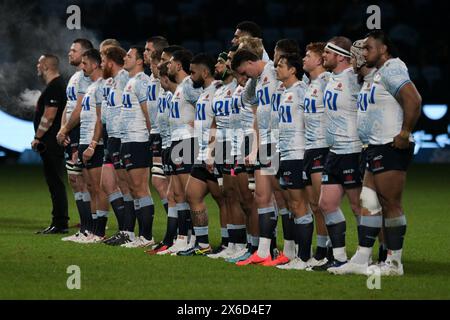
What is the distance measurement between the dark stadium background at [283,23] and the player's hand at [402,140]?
17.0 m

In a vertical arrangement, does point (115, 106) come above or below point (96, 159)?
above

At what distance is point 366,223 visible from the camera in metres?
10.2

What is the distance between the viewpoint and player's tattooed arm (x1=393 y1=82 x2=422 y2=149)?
9875mm

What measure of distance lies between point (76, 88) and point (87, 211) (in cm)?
150

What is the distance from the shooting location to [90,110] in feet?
44.8

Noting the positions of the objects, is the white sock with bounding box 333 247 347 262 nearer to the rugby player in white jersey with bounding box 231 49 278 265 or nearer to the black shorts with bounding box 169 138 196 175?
the rugby player in white jersey with bounding box 231 49 278 265

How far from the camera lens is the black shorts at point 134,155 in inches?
508

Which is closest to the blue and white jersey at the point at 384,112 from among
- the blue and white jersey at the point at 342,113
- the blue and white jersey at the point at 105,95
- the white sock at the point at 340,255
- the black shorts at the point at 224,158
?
the blue and white jersey at the point at 342,113

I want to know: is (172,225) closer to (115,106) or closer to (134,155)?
(134,155)

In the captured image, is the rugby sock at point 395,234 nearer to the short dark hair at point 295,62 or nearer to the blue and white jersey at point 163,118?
the short dark hair at point 295,62

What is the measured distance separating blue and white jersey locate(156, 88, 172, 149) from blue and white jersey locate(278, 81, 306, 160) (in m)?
2.03

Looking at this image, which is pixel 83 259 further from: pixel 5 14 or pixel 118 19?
pixel 118 19

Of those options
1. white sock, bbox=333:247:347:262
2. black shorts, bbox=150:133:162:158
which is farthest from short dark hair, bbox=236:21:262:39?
white sock, bbox=333:247:347:262

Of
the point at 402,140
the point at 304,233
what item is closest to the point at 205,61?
the point at 304,233
